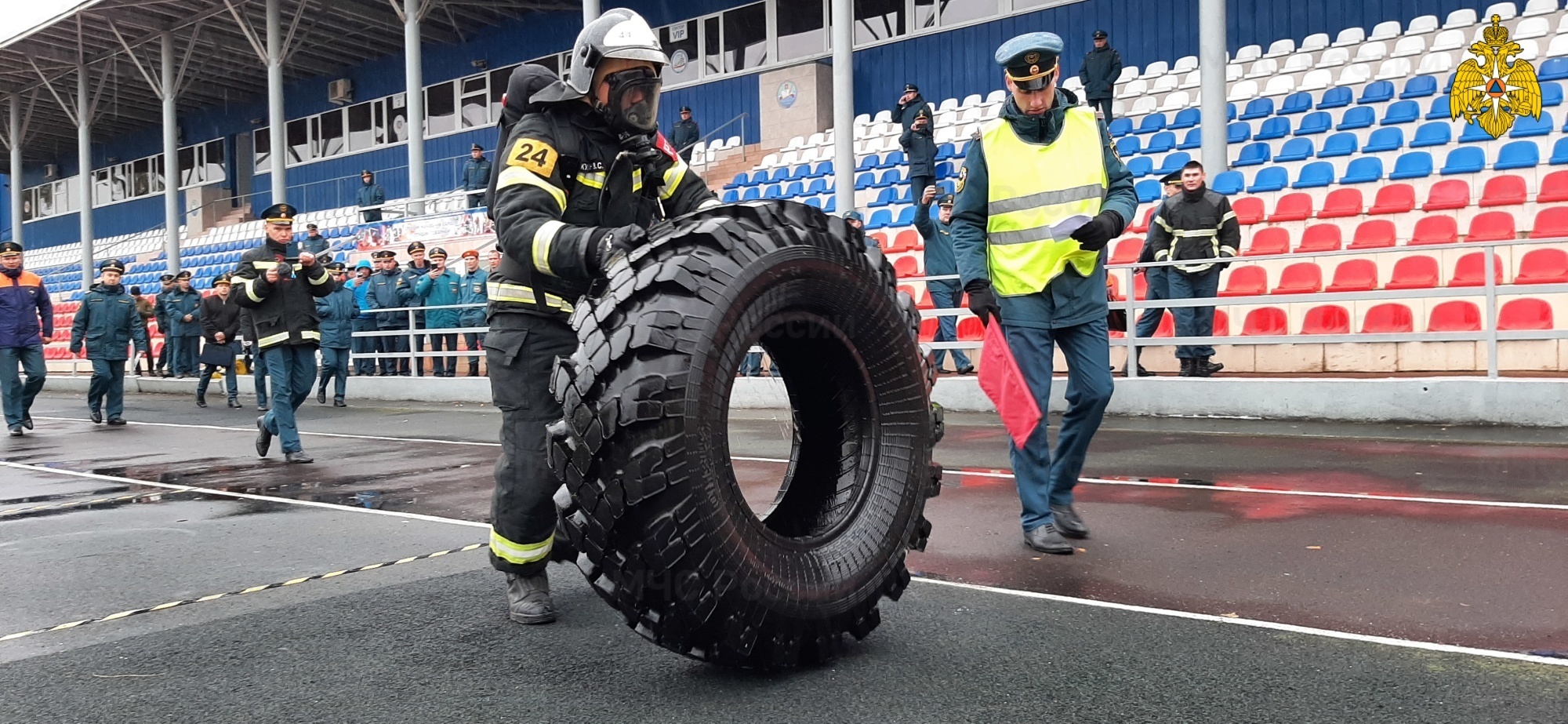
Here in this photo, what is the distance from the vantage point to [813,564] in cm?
311

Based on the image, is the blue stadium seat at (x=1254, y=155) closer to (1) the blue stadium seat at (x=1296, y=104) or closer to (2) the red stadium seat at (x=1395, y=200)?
(1) the blue stadium seat at (x=1296, y=104)

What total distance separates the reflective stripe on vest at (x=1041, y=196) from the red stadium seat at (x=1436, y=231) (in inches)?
303

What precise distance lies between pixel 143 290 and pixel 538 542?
35.1 metres

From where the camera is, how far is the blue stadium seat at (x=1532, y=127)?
12.6 m

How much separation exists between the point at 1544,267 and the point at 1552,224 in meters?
1.00

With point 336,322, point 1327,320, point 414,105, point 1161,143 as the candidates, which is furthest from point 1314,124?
point 414,105

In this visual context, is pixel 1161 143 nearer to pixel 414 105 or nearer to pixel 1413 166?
pixel 1413 166

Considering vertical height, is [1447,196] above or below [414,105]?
below

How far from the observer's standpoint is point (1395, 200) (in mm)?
11711

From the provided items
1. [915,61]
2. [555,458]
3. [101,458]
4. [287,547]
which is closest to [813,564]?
[555,458]

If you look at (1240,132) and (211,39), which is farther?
(211,39)

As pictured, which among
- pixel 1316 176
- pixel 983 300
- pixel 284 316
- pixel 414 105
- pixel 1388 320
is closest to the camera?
pixel 983 300

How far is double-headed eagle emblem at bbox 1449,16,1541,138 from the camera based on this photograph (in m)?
13.2

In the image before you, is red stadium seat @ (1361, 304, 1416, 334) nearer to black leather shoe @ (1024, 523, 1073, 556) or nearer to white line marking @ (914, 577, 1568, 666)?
black leather shoe @ (1024, 523, 1073, 556)
